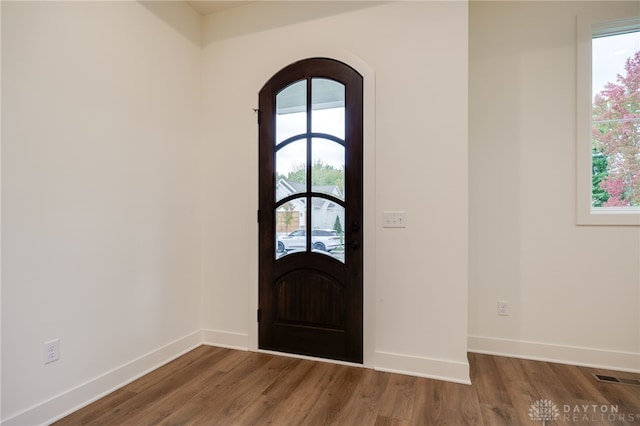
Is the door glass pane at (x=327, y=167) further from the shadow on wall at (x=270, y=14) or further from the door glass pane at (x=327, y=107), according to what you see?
the shadow on wall at (x=270, y=14)

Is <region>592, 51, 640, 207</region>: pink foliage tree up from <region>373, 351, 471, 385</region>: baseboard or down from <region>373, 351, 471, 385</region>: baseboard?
up

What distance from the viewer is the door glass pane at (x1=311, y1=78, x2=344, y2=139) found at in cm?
256

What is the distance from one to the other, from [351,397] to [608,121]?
276 centimetres

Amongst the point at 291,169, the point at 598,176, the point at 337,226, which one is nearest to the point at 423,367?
the point at 337,226

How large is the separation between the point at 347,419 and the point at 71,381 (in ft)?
5.32

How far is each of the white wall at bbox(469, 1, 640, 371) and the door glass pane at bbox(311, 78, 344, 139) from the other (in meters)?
1.12

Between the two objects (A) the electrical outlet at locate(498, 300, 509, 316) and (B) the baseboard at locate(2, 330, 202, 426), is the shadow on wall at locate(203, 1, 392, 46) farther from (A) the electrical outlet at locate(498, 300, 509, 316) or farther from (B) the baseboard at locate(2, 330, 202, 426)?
(B) the baseboard at locate(2, 330, 202, 426)

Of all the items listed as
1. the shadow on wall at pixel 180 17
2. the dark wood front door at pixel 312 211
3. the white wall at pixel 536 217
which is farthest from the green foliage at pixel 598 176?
the shadow on wall at pixel 180 17

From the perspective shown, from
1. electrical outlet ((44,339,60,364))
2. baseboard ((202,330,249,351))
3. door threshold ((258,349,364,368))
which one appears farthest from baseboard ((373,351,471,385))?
electrical outlet ((44,339,60,364))

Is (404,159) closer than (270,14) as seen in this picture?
Yes

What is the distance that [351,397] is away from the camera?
205cm

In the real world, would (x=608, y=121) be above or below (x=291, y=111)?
below

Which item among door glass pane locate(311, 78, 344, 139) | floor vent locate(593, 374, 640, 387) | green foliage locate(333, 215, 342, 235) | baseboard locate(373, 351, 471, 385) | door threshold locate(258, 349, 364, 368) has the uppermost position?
door glass pane locate(311, 78, 344, 139)

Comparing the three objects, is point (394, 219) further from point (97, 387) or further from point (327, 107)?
point (97, 387)
